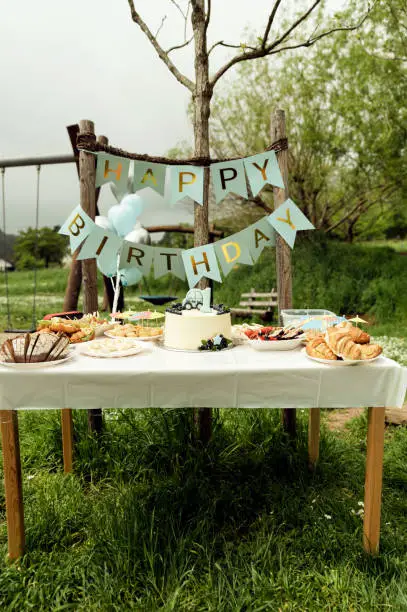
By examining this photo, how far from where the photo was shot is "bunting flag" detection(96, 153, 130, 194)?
3.23 metres

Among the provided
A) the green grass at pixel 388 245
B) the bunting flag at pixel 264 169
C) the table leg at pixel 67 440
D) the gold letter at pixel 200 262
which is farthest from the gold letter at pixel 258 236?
the green grass at pixel 388 245

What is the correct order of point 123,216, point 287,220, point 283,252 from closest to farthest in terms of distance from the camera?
1. point 287,220
2. point 283,252
3. point 123,216

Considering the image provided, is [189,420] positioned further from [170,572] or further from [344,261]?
[344,261]

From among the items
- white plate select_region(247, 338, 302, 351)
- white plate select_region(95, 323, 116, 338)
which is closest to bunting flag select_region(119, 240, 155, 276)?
white plate select_region(95, 323, 116, 338)

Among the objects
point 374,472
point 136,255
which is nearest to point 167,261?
point 136,255

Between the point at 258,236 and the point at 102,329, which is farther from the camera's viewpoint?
the point at 258,236

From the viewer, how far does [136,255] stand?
3365 millimetres

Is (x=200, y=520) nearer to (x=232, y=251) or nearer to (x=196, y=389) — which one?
(x=196, y=389)

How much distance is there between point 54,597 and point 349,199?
12107 mm

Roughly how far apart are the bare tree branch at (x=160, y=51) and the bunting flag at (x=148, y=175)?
0.66 meters

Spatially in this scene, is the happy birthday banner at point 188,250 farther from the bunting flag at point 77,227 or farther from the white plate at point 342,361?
the white plate at point 342,361

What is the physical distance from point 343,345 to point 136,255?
1.73 m

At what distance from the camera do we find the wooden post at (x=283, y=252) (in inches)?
133

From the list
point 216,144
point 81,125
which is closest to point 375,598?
point 81,125
